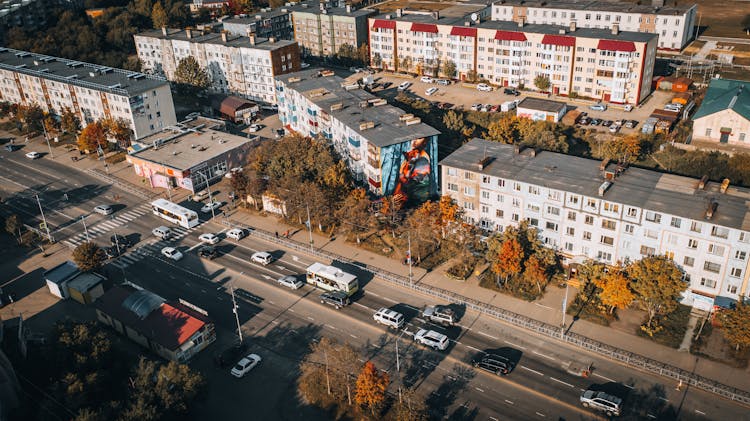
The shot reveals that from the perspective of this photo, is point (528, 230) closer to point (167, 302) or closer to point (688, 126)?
point (167, 302)

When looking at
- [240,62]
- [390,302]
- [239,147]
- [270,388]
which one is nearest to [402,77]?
[240,62]

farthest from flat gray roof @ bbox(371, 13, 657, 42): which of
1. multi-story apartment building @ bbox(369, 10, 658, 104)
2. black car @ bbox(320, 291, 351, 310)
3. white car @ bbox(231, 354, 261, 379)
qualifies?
white car @ bbox(231, 354, 261, 379)

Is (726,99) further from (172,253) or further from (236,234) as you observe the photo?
(172,253)

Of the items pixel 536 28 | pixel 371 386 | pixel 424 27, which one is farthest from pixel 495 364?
pixel 424 27

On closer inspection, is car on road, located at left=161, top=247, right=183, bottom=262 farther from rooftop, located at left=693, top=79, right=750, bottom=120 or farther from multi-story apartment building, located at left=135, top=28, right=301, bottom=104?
rooftop, located at left=693, top=79, right=750, bottom=120

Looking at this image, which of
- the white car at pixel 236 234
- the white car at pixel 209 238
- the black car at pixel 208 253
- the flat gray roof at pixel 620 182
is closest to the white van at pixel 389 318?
the flat gray roof at pixel 620 182

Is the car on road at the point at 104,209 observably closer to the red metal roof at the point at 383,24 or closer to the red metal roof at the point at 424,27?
the red metal roof at the point at 383,24

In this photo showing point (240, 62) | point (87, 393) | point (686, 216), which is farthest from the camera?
point (240, 62)
